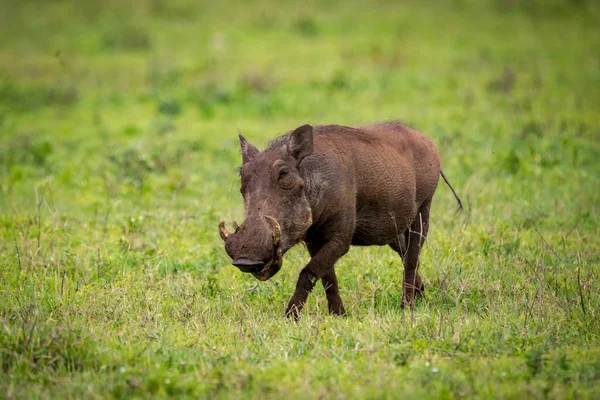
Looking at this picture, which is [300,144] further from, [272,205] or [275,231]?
[275,231]

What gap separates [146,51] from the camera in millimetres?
19391

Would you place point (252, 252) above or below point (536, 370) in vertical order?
above

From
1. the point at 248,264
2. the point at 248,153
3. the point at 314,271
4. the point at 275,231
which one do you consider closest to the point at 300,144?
the point at 248,153

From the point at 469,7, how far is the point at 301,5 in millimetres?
4506

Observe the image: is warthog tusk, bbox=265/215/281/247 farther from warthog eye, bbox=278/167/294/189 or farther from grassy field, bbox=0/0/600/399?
grassy field, bbox=0/0/600/399

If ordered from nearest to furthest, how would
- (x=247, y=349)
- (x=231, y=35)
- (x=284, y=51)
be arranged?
(x=247, y=349), (x=284, y=51), (x=231, y=35)

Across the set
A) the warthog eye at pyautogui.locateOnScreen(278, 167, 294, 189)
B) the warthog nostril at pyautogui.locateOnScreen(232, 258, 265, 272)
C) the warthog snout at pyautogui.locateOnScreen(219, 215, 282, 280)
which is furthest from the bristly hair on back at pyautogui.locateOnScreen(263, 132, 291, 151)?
the warthog nostril at pyautogui.locateOnScreen(232, 258, 265, 272)

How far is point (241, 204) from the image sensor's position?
9.70m

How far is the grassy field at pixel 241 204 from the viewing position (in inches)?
184

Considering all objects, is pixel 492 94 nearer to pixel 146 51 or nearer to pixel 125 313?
pixel 146 51

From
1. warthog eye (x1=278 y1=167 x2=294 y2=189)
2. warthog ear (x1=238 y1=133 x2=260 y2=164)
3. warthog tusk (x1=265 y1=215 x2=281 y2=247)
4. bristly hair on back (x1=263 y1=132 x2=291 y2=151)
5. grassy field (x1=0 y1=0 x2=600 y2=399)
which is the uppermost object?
bristly hair on back (x1=263 y1=132 x2=291 y2=151)

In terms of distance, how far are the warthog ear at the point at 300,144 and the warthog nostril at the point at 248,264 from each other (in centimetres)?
94

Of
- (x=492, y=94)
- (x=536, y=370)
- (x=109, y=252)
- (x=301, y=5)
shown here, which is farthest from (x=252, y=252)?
(x=301, y=5)

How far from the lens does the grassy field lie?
4.68 metres
